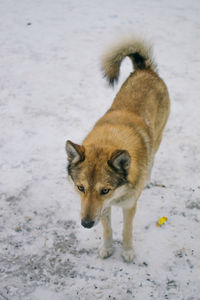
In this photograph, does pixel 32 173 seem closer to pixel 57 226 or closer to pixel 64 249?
pixel 57 226

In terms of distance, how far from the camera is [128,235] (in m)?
3.23

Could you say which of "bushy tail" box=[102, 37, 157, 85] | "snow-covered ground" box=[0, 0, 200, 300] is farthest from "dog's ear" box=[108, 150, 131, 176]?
"bushy tail" box=[102, 37, 157, 85]

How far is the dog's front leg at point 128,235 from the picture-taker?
3.14 metres

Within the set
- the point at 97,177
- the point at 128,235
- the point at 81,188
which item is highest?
the point at 97,177

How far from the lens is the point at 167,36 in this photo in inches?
336

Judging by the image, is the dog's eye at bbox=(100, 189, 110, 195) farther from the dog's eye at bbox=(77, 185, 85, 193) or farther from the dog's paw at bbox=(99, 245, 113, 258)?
the dog's paw at bbox=(99, 245, 113, 258)

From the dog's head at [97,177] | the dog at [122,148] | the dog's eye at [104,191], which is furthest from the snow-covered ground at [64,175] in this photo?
the dog's eye at [104,191]

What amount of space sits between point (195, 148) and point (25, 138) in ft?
10.1

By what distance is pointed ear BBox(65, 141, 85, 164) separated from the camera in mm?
2629

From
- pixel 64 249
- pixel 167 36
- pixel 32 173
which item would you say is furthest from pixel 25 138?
pixel 167 36

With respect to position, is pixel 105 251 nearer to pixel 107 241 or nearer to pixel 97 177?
pixel 107 241

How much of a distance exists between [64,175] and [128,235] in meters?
1.57

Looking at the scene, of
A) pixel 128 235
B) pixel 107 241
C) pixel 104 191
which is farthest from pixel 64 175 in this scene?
pixel 104 191

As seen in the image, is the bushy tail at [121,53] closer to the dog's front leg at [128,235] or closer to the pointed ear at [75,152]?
the pointed ear at [75,152]
